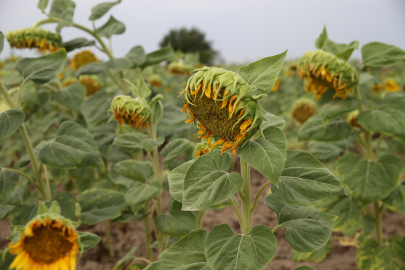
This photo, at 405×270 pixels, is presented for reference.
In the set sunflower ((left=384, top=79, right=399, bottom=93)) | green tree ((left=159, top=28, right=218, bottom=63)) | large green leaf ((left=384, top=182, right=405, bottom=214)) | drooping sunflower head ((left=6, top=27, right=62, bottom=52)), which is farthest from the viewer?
green tree ((left=159, top=28, right=218, bottom=63))

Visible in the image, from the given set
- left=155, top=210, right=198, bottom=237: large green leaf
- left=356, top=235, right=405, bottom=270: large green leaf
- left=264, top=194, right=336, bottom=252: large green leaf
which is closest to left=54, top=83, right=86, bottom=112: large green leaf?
left=155, top=210, right=198, bottom=237: large green leaf

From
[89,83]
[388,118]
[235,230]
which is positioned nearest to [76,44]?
[89,83]

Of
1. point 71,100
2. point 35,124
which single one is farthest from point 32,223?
point 35,124

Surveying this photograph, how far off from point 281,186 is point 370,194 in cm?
65

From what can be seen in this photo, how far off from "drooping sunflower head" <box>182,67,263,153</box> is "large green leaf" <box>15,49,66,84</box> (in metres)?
0.71

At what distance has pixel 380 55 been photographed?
1.11 meters

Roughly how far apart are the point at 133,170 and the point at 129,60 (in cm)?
65

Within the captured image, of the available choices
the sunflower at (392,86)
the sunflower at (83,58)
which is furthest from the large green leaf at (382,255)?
the sunflower at (392,86)

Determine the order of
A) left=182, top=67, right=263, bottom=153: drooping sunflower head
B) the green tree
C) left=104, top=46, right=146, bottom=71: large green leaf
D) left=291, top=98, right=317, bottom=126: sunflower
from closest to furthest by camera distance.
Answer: left=182, top=67, right=263, bottom=153: drooping sunflower head → left=104, top=46, right=146, bottom=71: large green leaf → left=291, top=98, right=317, bottom=126: sunflower → the green tree

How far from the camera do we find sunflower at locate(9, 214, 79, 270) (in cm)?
64

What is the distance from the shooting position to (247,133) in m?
0.53

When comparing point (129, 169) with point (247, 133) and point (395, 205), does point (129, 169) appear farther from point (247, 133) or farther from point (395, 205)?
point (395, 205)

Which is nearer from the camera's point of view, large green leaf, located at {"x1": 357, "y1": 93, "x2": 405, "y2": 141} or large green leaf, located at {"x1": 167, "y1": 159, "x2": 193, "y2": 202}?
large green leaf, located at {"x1": 167, "y1": 159, "x2": 193, "y2": 202}

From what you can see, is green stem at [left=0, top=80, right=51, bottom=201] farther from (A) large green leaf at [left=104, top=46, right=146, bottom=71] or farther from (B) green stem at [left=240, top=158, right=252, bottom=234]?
(B) green stem at [left=240, top=158, right=252, bottom=234]
